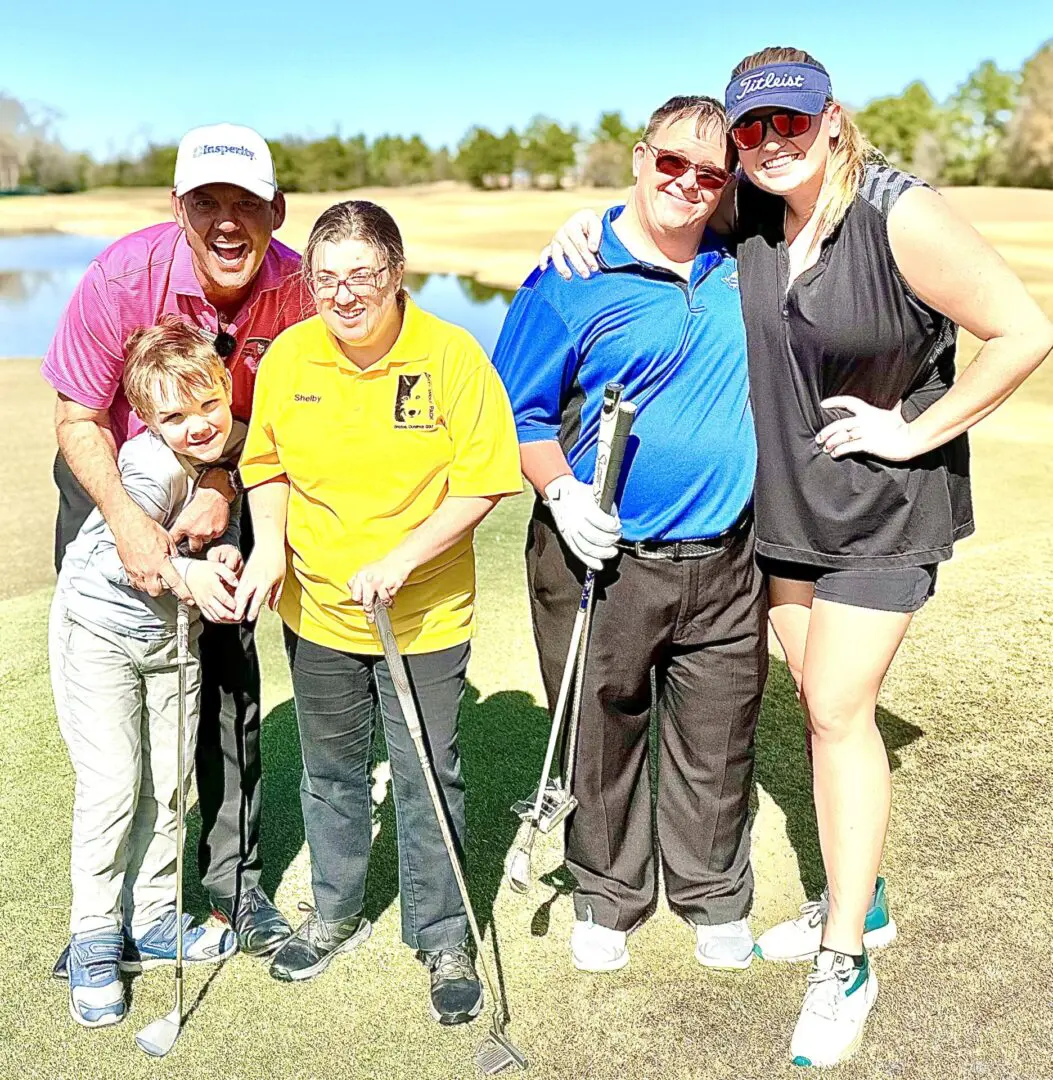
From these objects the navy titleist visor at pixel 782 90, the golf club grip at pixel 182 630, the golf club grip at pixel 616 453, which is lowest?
the golf club grip at pixel 182 630

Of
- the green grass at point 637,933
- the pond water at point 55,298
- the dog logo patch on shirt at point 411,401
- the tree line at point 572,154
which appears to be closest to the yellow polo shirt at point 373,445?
the dog logo patch on shirt at point 411,401

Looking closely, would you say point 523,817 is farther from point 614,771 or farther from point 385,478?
point 385,478

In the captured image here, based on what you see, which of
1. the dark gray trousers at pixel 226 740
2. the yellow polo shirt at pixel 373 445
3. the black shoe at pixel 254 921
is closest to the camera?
the yellow polo shirt at pixel 373 445

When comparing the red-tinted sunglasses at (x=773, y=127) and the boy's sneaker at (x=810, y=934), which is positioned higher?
the red-tinted sunglasses at (x=773, y=127)

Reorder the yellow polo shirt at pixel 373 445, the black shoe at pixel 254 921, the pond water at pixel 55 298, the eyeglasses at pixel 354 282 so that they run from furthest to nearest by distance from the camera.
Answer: the pond water at pixel 55 298, the black shoe at pixel 254 921, the yellow polo shirt at pixel 373 445, the eyeglasses at pixel 354 282

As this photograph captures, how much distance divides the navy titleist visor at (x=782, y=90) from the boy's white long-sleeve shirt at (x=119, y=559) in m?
1.35

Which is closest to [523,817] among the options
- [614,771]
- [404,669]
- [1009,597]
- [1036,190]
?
[614,771]

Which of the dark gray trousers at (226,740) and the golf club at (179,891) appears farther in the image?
the dark gray trousers at (226,740)

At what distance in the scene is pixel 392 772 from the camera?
270 centimetres

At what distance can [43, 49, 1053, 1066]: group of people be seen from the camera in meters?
2.43

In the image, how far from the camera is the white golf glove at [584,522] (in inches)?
101

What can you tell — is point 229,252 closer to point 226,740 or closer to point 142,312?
point 142,312

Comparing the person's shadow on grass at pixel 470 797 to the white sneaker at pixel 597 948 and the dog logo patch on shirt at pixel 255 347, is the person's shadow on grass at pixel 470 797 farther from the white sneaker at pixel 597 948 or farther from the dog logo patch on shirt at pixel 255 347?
the dog logo patch on shirt at pixel 255 347

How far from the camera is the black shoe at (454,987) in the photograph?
2.74 metres
